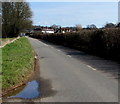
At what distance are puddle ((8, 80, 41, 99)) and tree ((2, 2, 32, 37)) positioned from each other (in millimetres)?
65008

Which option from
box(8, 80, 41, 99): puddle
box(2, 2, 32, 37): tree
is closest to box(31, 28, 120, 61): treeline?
box(8, 80, 41, 99): puddle

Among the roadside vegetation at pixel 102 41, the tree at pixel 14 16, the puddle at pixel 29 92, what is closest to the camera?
the puddle at pixel 29 92

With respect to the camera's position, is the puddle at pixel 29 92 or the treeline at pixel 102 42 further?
the treeline at pixel 102 42

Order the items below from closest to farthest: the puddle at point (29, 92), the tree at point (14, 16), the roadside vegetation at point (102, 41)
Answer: the puddle at point (29, 92)
the roadside vegetation at point (102, 41)
the tree at point (14, 16)

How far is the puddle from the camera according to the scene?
→ 9.62m

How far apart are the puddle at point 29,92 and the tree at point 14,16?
65.0 meters

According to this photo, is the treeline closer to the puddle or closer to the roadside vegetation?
the roadside vegetation

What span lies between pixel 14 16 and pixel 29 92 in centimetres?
6748

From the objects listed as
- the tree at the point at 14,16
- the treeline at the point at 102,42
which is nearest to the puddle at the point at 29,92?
the treeline at the point at 102,42

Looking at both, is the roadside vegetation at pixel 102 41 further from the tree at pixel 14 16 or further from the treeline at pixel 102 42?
the tree at pixel 14 16

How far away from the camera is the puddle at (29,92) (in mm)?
9616

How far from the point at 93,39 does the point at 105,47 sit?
437 centimetres

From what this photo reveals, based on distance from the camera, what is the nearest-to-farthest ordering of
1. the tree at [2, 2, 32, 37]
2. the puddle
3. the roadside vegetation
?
the puddle
the roadside vegetation
the tree at [2, 2, 32, 37]

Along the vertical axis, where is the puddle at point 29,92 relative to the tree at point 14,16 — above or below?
below
